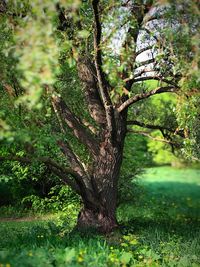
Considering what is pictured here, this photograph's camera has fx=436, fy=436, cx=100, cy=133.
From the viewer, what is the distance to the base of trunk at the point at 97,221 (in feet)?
36.7

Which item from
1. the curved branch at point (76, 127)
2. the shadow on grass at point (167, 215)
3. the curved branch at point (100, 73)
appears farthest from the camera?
the shadow on grass at point (167, 215)

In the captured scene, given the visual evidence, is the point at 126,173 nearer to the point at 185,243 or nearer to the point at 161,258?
the point at 185,243

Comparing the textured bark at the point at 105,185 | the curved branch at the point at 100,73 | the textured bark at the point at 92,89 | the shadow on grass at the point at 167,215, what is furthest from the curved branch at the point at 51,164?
the shadow on grass at the point at 167,215

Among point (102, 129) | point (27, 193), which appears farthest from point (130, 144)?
point (102, 129)

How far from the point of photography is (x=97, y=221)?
11234mm

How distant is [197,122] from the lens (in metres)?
10.5

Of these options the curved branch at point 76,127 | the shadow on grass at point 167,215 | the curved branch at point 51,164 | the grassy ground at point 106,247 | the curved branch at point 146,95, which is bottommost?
the shadow on grass at point 167,215

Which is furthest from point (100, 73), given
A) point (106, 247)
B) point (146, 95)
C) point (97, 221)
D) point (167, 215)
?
point (167, 215)

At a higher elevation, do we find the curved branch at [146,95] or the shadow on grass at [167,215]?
the curved branch at [146,95]

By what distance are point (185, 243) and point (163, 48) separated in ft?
15.6

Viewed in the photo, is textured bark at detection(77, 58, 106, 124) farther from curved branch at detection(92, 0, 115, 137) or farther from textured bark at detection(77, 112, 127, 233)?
curved branch at detection(92, 0, 115, 137)

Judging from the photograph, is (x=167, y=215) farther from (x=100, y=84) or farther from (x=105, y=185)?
(x=100, y=84)

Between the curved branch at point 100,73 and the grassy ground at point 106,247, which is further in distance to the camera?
the curved branch at point 100,73

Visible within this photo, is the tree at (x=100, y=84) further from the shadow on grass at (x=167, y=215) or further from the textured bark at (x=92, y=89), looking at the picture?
the shadow on grass at (x=167, y=215)
